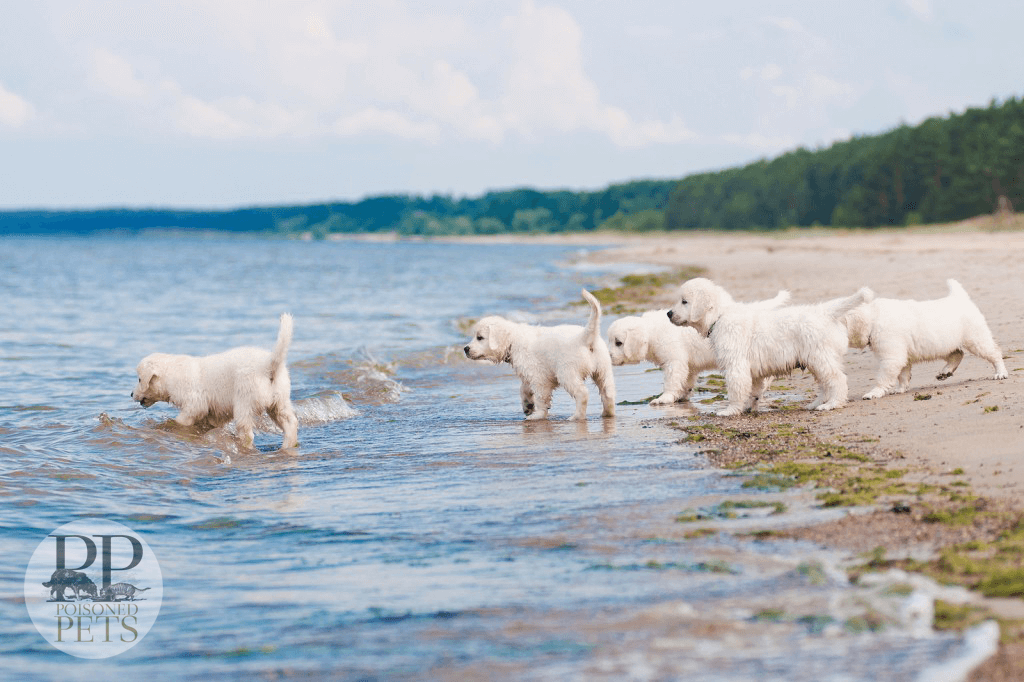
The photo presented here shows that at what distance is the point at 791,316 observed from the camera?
29.4ft

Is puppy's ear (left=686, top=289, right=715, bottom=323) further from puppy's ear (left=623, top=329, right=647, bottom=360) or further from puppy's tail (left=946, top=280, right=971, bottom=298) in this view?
puppy's tail (left=946, top=280, right=971, bottom=298)

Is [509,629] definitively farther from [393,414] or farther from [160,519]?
[393,414]

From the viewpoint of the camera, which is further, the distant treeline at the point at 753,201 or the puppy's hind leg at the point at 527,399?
the distant treeline at the point at 753,201

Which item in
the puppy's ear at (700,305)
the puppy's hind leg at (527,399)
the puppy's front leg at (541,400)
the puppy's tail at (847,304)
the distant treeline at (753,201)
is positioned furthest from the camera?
the distant treeline at (753,201)

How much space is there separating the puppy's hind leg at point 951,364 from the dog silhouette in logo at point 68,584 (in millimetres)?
7507

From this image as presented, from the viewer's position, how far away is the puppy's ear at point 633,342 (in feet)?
33.5

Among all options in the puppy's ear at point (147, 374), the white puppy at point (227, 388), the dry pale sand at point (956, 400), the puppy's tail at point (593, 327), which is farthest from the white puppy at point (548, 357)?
the puppy's ear at point (147, 374)

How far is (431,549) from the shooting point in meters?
5.41

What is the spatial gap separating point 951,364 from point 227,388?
6901 mm

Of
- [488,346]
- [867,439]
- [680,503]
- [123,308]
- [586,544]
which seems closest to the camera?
[586,544]

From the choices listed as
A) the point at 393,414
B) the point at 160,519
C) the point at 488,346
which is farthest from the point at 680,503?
the point at 393,414

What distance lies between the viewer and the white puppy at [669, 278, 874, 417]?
8.74 m

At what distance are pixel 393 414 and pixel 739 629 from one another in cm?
789

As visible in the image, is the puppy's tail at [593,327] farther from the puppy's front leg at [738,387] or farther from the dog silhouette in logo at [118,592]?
the dog silhouette in logo at [118,592]
